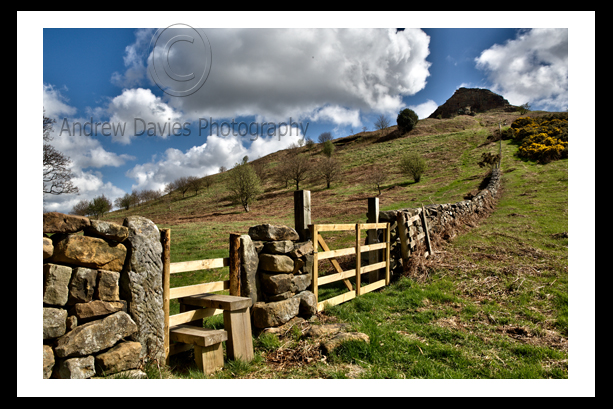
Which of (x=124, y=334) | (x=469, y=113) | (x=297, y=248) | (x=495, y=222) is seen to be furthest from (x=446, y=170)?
(x=469, y=113)

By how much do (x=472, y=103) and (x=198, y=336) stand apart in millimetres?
132743

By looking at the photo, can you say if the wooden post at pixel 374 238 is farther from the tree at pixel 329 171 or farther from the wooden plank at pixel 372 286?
the tree at pixel 329 171

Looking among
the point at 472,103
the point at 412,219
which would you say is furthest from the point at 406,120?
the point at 412,219

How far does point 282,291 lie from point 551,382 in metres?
3.53

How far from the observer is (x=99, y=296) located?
312 centimetres

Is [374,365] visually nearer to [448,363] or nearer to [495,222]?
[448,363]

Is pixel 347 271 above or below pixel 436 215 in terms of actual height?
below

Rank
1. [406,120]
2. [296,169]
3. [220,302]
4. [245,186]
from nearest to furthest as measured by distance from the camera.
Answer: [220,302] → [245,186] → [296,169] → [406,120]

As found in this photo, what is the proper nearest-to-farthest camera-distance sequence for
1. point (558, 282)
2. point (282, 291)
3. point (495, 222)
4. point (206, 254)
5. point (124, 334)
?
point (124, 334) < point (282, 291) < point (558, 282) < point (206, 254) < point (495, 222)

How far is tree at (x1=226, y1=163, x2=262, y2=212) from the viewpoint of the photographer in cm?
3553

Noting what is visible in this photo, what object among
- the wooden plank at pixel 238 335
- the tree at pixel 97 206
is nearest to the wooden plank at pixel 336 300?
the wooden plank at pixel 238 335

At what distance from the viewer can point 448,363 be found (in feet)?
13.3

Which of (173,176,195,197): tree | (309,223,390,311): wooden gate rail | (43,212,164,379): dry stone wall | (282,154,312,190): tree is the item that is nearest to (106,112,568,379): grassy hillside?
(309,223,390,311): wooden gate rail

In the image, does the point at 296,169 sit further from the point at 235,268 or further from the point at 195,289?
the point at 195,289
